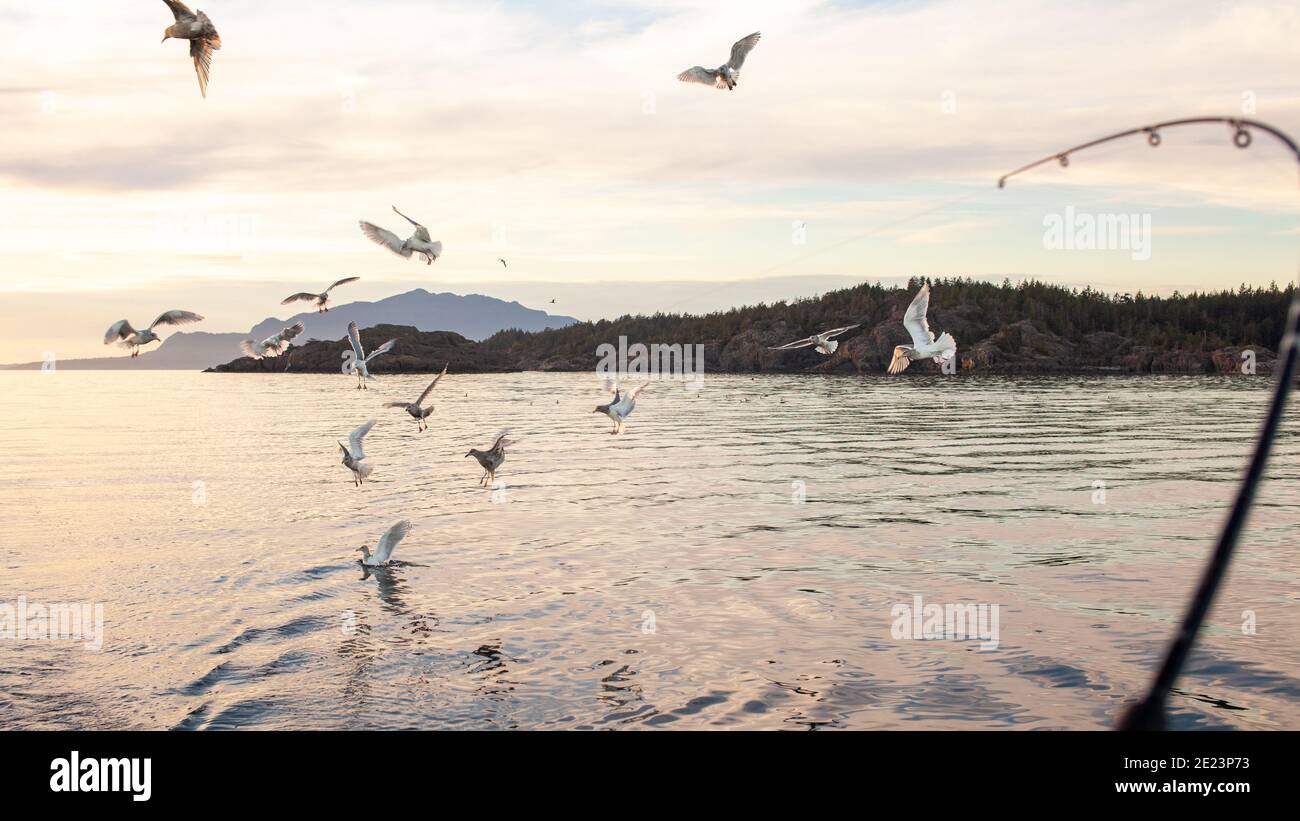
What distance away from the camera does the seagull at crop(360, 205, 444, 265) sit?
20938 mm

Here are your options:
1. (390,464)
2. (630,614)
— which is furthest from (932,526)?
(390,464)

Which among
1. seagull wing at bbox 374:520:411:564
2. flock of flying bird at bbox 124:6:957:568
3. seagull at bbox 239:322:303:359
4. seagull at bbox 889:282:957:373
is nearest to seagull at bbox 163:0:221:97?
flock of flying bird at bbox 124:6:957:568

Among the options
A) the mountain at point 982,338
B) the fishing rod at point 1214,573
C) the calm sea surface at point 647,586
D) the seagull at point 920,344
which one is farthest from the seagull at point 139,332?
the mountain at point 982,338

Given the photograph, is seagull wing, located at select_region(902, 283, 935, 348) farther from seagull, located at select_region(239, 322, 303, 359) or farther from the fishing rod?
the fishing rod

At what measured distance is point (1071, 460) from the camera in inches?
1291

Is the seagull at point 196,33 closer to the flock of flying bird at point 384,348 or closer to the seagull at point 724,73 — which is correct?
the flock of flying bird at point 384,348

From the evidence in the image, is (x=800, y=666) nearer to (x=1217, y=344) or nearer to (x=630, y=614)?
(x=630, y=614)

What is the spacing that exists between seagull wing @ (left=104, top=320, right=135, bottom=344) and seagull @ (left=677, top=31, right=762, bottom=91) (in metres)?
14.2

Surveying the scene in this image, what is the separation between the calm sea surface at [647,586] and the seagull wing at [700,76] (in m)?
9.26

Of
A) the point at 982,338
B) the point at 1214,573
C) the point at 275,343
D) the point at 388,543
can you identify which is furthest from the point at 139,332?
the point at 982,338

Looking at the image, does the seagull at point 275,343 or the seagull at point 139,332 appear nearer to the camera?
the seagull at point 139,332

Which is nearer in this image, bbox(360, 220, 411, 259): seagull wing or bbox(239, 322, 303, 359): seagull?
bbox(360, 220, 411, 259): seagull wing

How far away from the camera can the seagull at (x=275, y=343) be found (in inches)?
1172

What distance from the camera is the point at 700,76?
22.7 m
